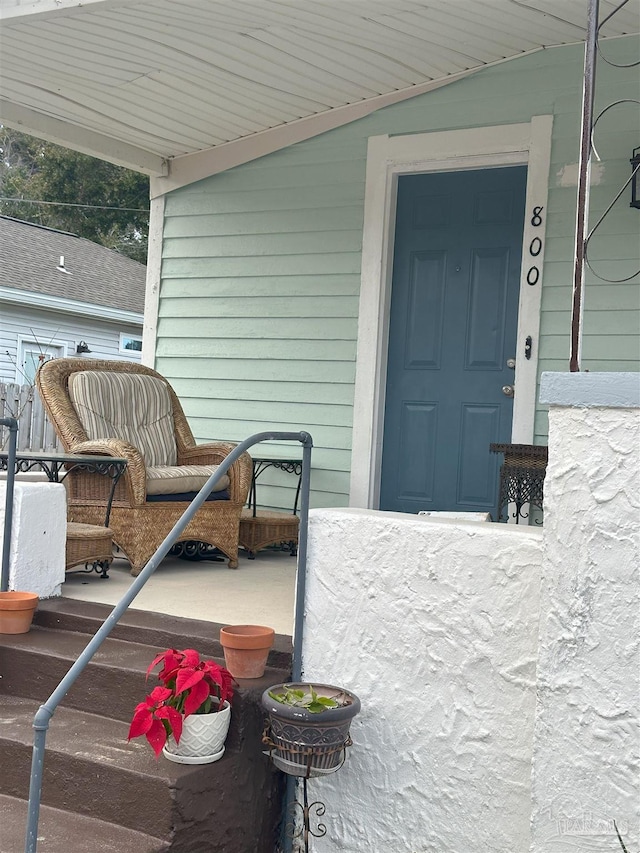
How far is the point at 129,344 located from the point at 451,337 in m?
10.7

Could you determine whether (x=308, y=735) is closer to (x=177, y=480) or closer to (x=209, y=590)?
(x=209, y=590)

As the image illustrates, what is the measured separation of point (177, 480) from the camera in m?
4.29

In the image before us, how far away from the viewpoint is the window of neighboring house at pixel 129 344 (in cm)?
1466

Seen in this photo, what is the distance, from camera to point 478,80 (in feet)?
15.3

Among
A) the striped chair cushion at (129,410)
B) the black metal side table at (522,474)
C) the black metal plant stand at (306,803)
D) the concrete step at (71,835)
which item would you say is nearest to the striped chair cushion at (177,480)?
the striped chair cushion at (129,410)

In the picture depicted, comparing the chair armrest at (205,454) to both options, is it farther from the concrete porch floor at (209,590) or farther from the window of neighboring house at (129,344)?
the window of neighboring house at (129,344)

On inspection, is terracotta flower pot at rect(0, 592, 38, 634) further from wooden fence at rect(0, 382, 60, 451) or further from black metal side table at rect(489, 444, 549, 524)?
wooden fence at rect(0, 382, 60, 451)

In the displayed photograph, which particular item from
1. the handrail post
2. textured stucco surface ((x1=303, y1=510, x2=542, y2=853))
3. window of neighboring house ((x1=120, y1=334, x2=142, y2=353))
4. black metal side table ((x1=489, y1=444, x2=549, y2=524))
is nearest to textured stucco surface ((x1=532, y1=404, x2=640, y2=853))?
textured stucco surface ((x1=303, y1=510, x2=542, y2=853))

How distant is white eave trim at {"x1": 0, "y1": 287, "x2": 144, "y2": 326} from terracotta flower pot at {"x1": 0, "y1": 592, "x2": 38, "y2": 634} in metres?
10.0

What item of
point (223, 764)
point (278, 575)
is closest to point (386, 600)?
point (223, 764)

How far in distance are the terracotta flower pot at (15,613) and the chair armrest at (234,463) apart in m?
1.29

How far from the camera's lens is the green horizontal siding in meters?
4.32

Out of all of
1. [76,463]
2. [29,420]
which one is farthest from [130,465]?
[29,420]

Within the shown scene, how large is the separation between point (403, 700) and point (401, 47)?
3.03m
